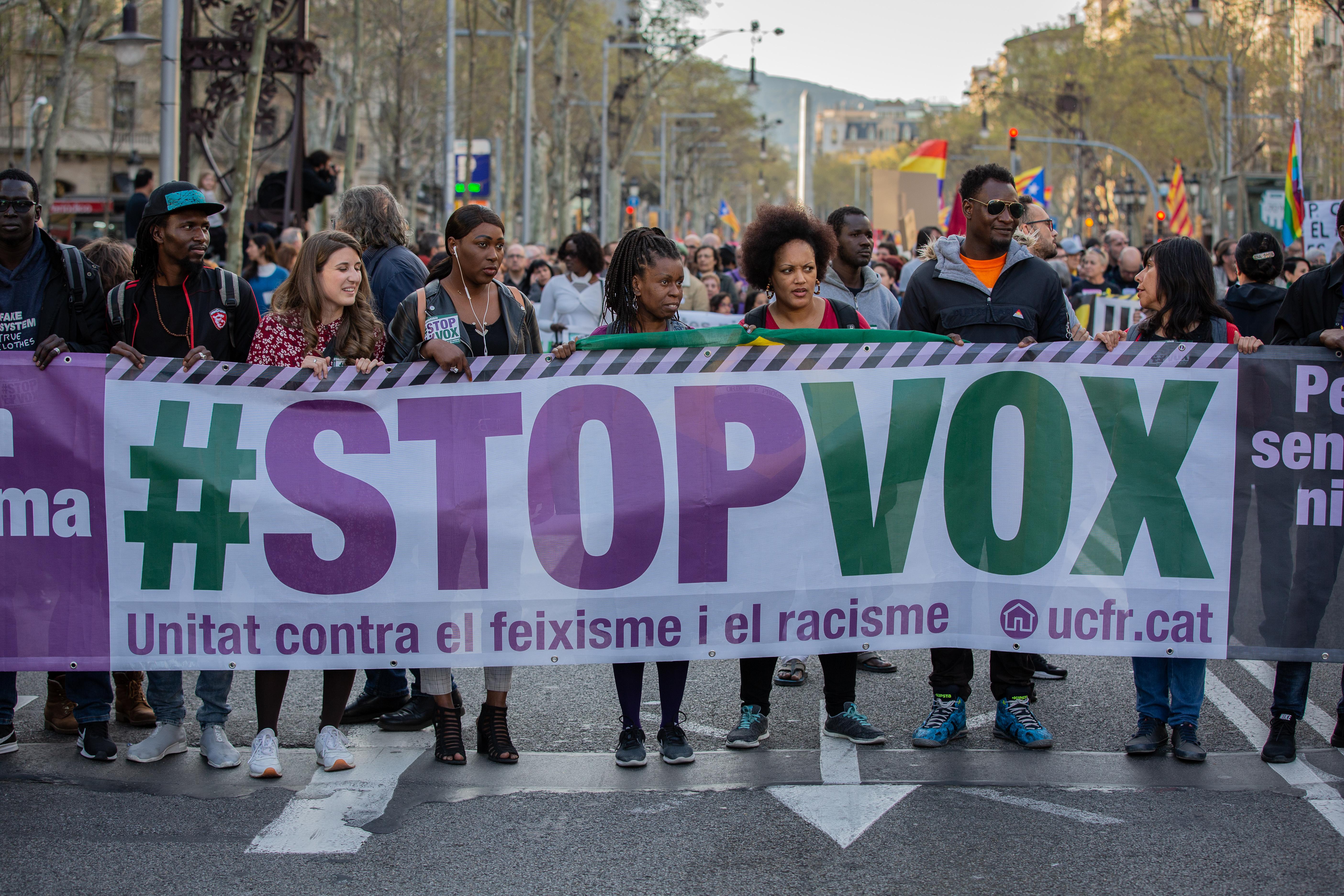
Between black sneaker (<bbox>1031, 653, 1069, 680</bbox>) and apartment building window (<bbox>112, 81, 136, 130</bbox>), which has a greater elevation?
apartment building window (<bbox>112, 81, 136, 130</bbox>)

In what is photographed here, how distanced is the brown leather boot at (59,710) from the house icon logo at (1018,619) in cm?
352

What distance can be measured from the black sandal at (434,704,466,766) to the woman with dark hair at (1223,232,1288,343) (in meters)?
4.72

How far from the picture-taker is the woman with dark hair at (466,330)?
5398mm

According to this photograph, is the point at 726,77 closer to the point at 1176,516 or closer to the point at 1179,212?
the point at 1179,212

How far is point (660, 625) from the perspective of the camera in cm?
529

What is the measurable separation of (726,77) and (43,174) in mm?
48804

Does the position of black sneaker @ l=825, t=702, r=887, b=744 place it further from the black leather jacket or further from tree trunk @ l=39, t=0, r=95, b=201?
tree trunk @ l=39, t=0, r=95, b=201

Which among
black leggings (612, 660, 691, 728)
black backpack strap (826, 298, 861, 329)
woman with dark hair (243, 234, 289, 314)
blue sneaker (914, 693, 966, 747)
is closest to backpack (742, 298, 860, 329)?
black backpack strap (826, 298, 861, 329)

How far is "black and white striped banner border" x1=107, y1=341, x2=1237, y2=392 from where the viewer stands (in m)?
5.35

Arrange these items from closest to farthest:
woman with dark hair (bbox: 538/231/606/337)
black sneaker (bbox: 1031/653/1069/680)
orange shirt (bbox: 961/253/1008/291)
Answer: orange shirt (bbox: 961/253/1008/291) < black sneaker (bbox: 1031/653/1069/680) < woman with dark hair (bbox: 538/231/606/337)

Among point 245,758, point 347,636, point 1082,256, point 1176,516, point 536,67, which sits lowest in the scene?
point 245,758

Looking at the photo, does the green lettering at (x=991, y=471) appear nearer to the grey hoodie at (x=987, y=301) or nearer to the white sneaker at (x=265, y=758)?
the grey hoodie at (x=987, y=301)

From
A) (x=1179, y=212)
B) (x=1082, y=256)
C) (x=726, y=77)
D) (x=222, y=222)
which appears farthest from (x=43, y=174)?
(x=726, y=77)

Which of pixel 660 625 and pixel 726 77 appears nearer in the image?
pixel 660 625
